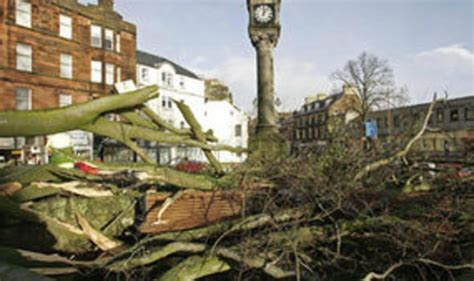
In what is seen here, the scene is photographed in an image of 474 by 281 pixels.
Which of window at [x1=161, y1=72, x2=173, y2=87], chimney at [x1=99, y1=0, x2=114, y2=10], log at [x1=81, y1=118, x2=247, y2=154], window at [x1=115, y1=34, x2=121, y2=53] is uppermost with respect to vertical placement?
chimney at [x1=99, y1=0, x2=114, y2=10]

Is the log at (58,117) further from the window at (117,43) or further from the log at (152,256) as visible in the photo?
the window at (117,43)

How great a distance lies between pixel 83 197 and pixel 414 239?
4.02m

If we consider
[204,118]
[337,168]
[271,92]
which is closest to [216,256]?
[337,168]

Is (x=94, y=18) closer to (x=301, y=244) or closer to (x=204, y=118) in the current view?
(x=204, y=118)

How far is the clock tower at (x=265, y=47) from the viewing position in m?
9.77

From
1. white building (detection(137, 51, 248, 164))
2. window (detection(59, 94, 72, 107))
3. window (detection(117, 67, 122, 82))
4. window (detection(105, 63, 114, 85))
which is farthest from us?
white building (detection(137, 51, 248, 164))

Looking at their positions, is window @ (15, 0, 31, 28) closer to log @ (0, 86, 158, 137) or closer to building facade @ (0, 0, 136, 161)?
building facade @ (0, 0, 136, 161)

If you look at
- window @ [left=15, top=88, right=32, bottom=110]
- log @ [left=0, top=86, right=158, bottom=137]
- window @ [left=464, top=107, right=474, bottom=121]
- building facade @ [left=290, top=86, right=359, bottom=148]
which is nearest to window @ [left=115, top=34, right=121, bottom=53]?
window @ [left=15, top=88, right=32, bottom=110]

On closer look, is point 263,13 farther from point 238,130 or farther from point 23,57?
point 238,130

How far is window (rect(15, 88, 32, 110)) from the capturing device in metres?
23.0

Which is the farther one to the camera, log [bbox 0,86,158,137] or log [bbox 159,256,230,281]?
log [bbox 0,86,158,137]

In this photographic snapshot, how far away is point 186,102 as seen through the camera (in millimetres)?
38438

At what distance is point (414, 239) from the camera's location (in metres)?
2.85

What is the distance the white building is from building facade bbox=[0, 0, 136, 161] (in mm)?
4293
